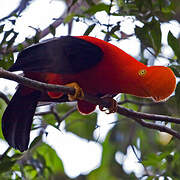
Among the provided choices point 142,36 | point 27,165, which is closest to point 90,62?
point 142,36

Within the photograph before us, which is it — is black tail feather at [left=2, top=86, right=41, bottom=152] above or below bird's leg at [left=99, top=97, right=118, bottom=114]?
below

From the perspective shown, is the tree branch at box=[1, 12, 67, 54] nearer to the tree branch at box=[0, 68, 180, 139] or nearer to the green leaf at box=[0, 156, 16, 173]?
the tree branch at box=[0, 68, 180, 139]

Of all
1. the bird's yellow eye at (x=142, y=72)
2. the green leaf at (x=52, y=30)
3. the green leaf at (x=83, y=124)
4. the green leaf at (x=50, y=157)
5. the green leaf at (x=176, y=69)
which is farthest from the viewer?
the green leaf at (x=50, y=157)

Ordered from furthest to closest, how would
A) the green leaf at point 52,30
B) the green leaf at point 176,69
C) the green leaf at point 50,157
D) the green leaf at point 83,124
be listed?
the green leaf at point 50,157 → the green leaf at point 83,124 → the green leaf at point 52,30 → the green leaf at point 176,69

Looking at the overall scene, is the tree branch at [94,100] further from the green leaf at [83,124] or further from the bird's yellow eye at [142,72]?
the green leaf at [83,124]

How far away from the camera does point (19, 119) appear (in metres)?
3.36

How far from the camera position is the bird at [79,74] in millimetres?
3041

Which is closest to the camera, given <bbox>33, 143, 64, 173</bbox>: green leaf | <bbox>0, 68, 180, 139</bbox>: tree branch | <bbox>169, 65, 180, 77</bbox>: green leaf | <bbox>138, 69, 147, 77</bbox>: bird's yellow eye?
<bbox>0, 68, 180, 139</bbox>: tree branch

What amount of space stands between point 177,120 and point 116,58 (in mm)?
716

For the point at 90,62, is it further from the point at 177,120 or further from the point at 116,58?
the point at 177,120

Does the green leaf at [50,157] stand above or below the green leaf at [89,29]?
below

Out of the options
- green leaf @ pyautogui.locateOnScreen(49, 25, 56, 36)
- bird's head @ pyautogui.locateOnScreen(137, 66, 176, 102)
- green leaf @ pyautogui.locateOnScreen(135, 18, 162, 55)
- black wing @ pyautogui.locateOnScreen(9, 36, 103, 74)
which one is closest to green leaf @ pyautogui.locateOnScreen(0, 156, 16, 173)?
black wing @ pyautogui.locateOnScreen(9, 36, 103, 74)

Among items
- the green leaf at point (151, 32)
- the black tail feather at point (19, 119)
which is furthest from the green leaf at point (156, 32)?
the black tail feather at point (19, 119)

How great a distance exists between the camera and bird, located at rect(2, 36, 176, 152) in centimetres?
304
